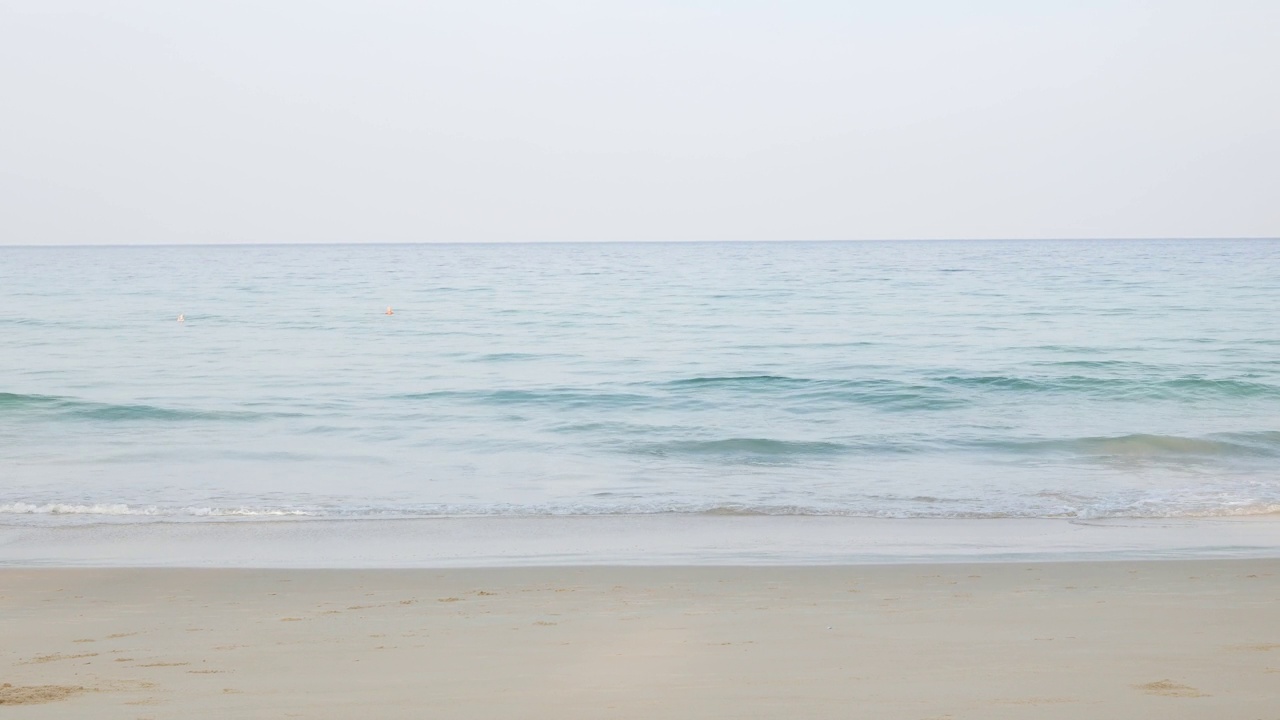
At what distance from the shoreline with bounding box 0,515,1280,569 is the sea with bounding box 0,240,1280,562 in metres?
0.08

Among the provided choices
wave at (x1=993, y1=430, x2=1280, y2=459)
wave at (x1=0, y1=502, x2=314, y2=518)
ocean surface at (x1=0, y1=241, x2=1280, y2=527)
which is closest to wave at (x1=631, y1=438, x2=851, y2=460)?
ocean surface at (x1=0, y1=241, x2=1280, y2=527)

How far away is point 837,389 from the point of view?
1722 cm

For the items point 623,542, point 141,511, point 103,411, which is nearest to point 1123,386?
point 623,542

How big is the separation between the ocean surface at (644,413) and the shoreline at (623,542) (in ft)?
1.19

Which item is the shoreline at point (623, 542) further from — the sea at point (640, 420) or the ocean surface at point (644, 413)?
the ocean surface at point (644, 413)

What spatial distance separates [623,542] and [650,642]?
2.76 metres

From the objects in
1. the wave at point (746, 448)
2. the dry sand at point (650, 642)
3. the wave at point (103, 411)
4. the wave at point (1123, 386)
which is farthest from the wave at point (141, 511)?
the wave at point (1123, 386)

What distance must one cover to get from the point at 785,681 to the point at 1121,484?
7023 millimetres

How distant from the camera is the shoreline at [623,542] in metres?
7.06

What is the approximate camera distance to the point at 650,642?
5.03m

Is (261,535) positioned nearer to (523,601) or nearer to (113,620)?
(113,620)

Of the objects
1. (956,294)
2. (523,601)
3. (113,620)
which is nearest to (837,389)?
(523,601)

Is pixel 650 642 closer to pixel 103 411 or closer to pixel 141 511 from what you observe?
pixel 141 511

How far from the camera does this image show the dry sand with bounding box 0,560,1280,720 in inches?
163
